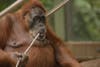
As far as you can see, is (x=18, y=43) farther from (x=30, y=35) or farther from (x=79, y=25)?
(x=79, y=25)

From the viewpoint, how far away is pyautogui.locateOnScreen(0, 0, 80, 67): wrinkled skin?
260 inches

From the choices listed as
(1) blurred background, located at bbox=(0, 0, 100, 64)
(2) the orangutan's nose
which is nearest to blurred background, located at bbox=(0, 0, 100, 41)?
(1) blurred background, located at bbox=(0, 0, 100, 64)

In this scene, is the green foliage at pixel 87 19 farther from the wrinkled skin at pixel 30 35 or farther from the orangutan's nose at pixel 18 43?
the orangutan's nose at pixel 18 43

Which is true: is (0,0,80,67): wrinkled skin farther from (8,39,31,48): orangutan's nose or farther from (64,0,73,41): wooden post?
(64,0,73,41): wooden post

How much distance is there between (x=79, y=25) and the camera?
8.79 m

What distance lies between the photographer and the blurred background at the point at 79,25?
8555 mm

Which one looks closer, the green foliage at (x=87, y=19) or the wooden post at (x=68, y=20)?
the wooden post at (x=68, y=20)

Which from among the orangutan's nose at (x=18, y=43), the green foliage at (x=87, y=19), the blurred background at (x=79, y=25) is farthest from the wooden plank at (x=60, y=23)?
the orangutan's nose at (x=18, y=43)

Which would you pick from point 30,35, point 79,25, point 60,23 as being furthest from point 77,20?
point 30,35

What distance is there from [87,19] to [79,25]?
20cm

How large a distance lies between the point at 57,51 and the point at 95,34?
1.96 m

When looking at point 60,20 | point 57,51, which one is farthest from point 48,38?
point 60,20

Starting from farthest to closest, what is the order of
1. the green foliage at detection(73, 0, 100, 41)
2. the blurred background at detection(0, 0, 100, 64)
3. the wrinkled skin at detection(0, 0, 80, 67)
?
the green foliage at detection(73, 0, 100, 41) → the blurred background at detection(0, 0, 100, 64) → the wrinkled skin at detection(0, 0, 80, 67)

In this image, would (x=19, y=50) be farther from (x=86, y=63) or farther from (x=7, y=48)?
(x=86, y=63)
